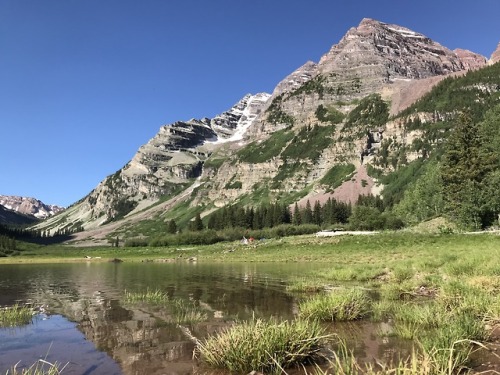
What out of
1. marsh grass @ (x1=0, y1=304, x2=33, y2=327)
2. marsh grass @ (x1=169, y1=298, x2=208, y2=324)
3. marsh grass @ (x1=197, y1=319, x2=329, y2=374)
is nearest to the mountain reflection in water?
marsh grass @ (x1=169, y1=298, x2=208, y2=324)

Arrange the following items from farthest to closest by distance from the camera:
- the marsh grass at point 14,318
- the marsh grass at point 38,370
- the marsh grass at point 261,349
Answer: the marsh grass at point 14,318 < the marsh grass at point 261,349 < the marsh grass at point 38,370

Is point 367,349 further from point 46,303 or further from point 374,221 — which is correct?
point 374,221

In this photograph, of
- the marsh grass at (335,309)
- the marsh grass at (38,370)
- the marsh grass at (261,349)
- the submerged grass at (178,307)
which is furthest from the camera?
the submerged grass at (178,307)

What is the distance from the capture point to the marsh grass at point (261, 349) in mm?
8953

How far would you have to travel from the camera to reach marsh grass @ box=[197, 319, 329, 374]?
8953 mm

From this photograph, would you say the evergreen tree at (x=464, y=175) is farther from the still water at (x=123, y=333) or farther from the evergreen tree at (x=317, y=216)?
the evergreen tree at (x=317, y=216)

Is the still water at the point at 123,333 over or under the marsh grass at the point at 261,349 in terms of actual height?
under

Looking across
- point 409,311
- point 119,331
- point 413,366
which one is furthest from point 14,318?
point 413,366

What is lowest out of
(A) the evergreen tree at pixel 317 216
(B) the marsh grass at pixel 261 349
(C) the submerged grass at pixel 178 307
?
(C) the submerged grass at pixel 178 307

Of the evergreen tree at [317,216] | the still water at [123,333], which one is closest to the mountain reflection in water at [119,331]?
the still water at [123,333]

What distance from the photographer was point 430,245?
4644 cm

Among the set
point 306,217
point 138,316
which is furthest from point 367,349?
point 306,217

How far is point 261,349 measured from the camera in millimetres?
9008

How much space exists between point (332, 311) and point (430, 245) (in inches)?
1460
